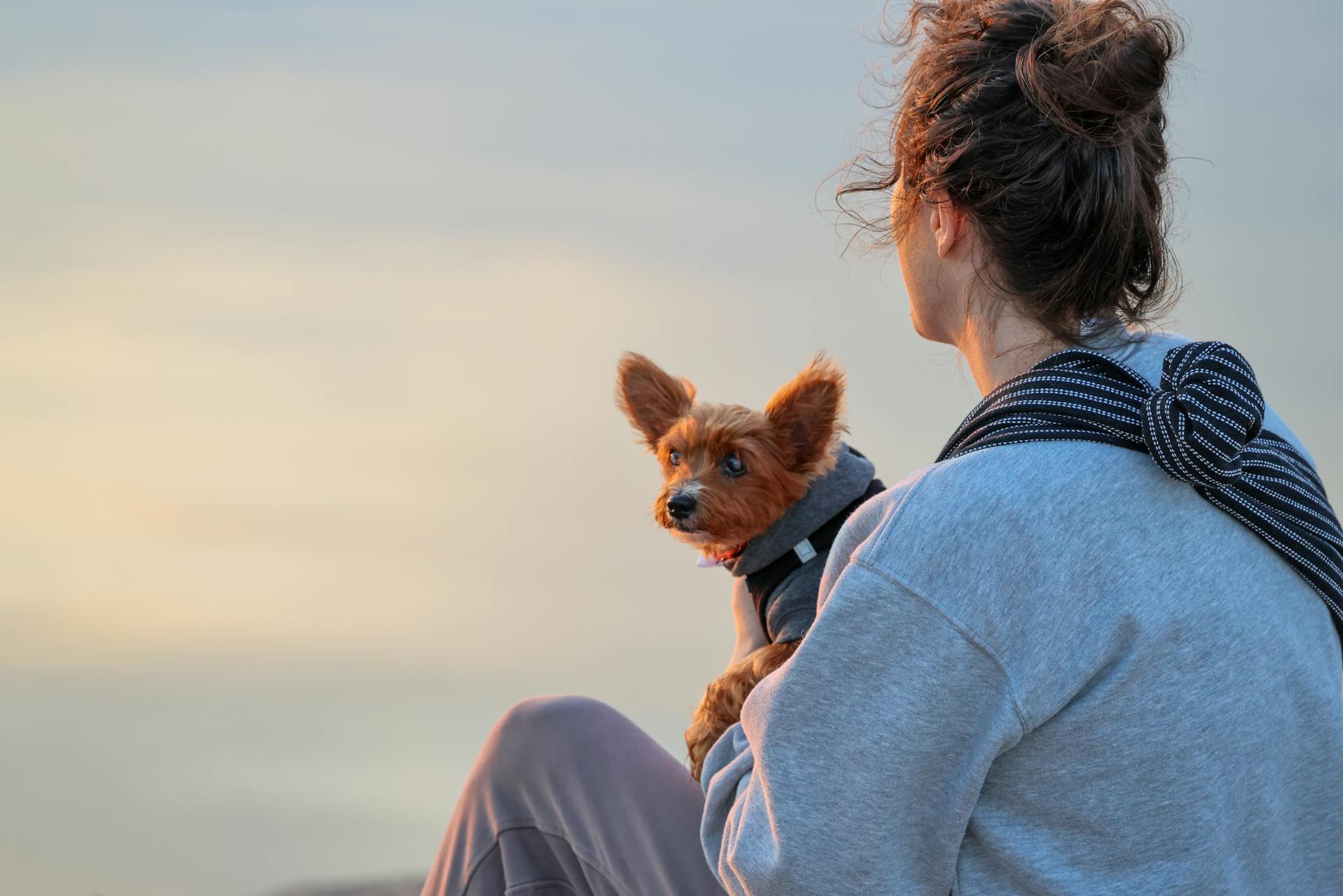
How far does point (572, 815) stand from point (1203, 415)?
1.09 metres

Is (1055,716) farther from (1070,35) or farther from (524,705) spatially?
(524,705)

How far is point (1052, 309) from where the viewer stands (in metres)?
1.57

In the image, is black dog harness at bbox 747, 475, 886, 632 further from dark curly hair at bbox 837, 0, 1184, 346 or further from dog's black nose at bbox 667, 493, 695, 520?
dark curly hair at bbox 837, 0, 1184, 346

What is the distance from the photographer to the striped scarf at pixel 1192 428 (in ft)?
4.36

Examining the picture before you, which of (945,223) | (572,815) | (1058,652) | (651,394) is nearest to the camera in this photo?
(1058,652)

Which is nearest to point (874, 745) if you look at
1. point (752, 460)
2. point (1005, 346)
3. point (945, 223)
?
point (1005, 346)

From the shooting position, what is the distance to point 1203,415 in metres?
1.35

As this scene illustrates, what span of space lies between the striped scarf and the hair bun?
275 millimetres

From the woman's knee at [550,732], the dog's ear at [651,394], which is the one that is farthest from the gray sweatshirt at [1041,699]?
the dog's ear at [651,394]

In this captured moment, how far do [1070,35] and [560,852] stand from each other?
1367 millimetres

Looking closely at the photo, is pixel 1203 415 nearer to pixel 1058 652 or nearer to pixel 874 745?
pixel 1058 652

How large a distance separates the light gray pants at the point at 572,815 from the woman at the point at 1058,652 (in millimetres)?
279

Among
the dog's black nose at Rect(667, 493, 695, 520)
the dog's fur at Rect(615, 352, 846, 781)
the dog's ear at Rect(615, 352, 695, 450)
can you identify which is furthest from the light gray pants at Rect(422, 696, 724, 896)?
the dog's ear at Rect(615, 352, 695, 450)

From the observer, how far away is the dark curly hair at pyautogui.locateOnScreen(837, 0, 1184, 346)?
152 centimetres
